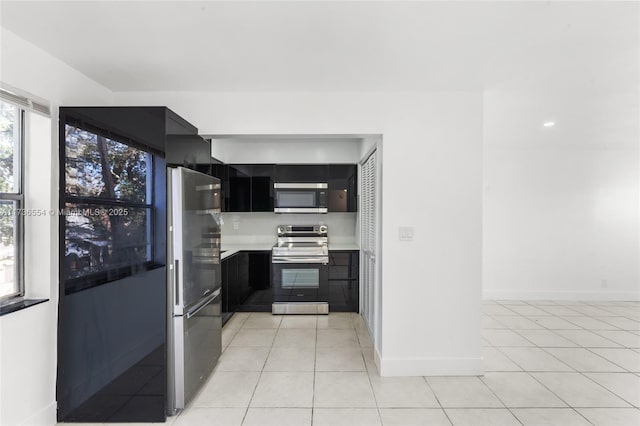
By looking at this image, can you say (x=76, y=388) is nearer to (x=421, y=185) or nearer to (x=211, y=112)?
(x=211, y=112)

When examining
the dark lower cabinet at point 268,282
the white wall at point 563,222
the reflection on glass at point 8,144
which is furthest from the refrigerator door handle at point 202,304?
the white wall at point 563,222

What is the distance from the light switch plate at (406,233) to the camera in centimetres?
273

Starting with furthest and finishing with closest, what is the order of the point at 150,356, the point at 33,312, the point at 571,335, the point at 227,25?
1. the point at 571,335
2. the point at 150,356
3. the point at 33,312
4. the point at 227,25

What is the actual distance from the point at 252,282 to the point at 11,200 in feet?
9.37

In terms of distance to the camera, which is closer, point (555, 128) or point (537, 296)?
point (555, 128)

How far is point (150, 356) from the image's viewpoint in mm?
2111

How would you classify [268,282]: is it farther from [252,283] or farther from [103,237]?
[103,237]

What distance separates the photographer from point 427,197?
273 cm

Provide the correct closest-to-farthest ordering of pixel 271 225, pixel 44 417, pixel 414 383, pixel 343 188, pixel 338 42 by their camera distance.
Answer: pixel 338 42, pixel 44 417, pixel 414 383, pixel 343 188, pixel 271 225

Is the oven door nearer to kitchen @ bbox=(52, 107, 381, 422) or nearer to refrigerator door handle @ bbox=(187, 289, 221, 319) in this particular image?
refrigerator door handle @ bbox=(187, 289, 221, 319)

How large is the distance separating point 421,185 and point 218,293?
6.69 feet

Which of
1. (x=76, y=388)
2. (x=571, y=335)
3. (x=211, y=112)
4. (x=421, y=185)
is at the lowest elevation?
(x=571, y=335)

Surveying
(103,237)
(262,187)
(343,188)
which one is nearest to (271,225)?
(262,187)

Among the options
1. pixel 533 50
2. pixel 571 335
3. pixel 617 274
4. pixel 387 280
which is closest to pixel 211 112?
pixel 387 280
